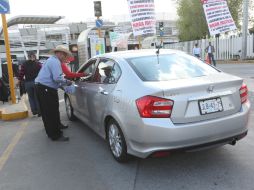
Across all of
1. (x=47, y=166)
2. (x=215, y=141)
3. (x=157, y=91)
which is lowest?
(x=47, y=166)

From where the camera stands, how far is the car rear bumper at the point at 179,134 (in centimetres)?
392

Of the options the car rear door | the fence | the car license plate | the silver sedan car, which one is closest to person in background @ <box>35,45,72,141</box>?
the car rear door

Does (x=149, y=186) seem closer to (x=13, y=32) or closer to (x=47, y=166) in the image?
(x=47, y=166)

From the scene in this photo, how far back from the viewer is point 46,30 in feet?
144

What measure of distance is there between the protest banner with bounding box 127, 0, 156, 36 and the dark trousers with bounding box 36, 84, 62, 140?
402 inches

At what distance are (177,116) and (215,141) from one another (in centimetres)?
61

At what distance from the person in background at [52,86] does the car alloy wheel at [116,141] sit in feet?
4.86

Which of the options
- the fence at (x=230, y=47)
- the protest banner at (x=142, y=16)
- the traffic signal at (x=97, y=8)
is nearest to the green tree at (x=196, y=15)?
the fence at (x=230, y=47)

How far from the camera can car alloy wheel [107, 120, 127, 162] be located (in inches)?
179

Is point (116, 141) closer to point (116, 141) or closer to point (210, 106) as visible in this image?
point (116, 141)

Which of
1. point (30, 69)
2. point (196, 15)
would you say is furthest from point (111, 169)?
point (196, 15)

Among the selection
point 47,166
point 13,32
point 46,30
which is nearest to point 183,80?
point 47,166

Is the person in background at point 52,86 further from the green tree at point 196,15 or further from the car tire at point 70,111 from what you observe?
the green tree at point 196,15

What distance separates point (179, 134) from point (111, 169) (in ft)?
3.93
